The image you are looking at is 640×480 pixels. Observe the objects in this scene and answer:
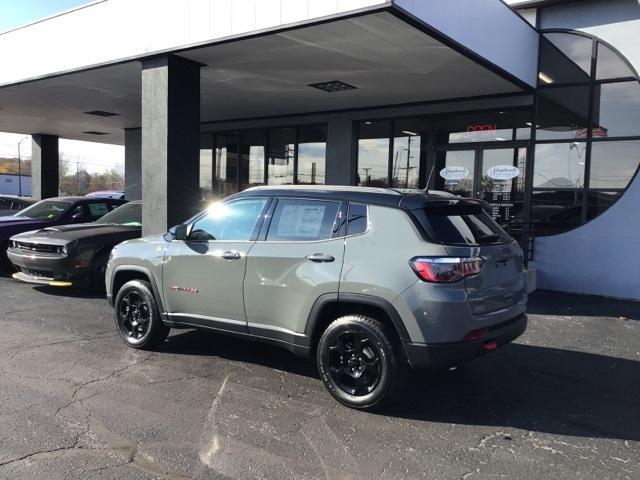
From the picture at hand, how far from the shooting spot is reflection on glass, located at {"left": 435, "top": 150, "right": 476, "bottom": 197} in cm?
1082

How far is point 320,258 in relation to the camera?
432cm

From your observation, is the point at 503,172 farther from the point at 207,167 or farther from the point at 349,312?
the point at 207,167

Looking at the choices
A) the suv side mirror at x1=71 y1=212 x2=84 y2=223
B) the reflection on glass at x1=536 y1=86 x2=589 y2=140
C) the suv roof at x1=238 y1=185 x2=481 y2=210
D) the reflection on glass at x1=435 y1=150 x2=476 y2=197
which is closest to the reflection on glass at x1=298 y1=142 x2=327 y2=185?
the reflection on glass at x1=435 y1=150 x2=476 y2=197

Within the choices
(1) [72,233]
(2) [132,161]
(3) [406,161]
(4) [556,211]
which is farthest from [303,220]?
(2) [132,161]

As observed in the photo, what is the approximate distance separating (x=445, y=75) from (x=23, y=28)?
835cm

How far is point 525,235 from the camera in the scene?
996cm

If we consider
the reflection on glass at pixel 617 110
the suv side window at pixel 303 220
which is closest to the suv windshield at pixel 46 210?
the suv side window at pixel 303 220

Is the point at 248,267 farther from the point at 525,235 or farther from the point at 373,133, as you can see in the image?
the point at 373,133

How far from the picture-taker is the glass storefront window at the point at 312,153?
13.6 m

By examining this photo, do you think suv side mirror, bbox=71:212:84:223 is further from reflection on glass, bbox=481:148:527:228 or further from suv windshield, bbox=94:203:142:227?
reflection on glass, bbox=481:148:527:228

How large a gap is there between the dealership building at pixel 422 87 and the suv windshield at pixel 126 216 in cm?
120

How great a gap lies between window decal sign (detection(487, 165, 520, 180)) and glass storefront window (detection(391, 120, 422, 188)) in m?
1.75

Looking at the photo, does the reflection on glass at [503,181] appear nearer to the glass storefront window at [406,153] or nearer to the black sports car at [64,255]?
the glass storefront window at [406,153]

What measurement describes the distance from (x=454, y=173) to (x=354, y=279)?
7.61 m
